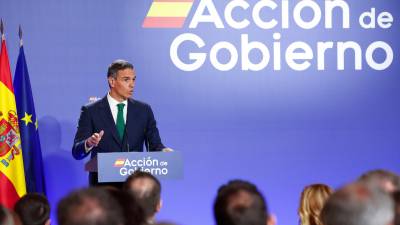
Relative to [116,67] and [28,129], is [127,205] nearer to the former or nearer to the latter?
[116,67]

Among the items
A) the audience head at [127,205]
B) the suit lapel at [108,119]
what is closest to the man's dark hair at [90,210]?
the audience head at [127,205]

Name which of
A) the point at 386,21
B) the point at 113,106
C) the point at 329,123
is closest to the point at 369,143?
the point at 329,123

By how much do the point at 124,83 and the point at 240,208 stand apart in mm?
3621

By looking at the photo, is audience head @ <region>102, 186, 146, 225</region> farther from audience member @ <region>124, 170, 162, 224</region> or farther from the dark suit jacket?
the dark suit jacket

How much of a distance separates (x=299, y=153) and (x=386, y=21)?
1787 millimetres

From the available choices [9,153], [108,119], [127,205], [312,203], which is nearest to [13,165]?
[9,153]

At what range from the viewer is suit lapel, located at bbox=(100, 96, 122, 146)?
18.9ft

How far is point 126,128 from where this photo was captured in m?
5.72

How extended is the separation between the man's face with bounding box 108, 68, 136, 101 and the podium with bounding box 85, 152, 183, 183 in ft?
2.72

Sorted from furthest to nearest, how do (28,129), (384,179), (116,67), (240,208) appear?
(28,129) < (116,67) < (384,179) < (240,208)

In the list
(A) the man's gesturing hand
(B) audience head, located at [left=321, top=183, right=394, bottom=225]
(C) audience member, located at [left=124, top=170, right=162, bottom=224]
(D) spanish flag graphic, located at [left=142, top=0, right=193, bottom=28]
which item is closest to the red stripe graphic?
(D) spanish flag graphic, located at [left=142, top=0, right=193, bottom=28]

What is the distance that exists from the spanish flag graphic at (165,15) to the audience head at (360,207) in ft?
19.2

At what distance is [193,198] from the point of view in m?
7.57

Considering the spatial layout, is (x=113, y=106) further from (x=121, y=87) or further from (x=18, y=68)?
(x=18, y=68)
